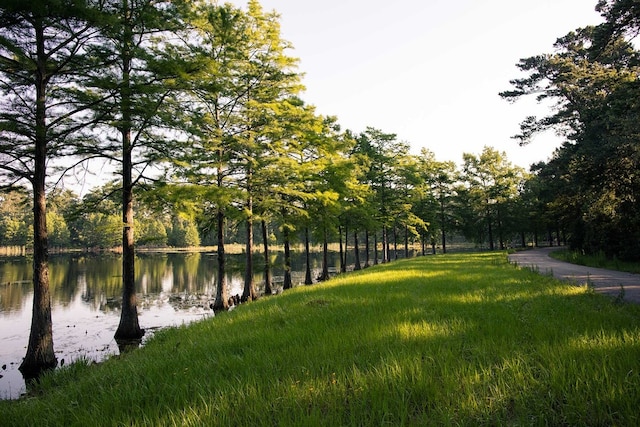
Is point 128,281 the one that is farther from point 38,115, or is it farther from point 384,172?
point 384,172

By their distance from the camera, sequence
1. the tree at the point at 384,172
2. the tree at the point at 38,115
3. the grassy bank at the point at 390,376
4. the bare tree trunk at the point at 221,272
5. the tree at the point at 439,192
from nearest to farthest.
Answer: the grassy bank at the point at 390,376 < the tree at the point at 38,115 < the bare tree trunk at the point at 221,272 < the tree at the point at 384,172 < the tree at the point at 439,192

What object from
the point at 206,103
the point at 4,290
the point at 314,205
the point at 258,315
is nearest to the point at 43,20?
the point at 206,103

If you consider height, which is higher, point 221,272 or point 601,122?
point 601,122

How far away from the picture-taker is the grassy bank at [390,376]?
2812mm

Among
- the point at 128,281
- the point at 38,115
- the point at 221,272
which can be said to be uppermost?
the point at 38,115

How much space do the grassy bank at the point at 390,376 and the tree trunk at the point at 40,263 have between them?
17.0 ft

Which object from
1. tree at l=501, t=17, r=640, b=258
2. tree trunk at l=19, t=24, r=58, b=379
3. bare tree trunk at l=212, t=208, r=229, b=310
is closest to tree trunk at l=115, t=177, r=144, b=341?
tree trunk at l=19, t=24, r=58, b=379

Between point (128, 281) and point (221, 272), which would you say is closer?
point (128, 281)

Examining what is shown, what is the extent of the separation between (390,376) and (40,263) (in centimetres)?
1220

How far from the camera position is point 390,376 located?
3.41 m

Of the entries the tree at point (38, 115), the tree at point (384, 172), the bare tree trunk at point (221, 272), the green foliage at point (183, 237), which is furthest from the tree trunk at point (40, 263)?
the green foliage at point (183, 237)

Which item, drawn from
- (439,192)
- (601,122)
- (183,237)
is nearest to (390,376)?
(601,122)

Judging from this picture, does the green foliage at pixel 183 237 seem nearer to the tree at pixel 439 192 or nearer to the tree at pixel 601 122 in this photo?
the tree at pixel 439 192

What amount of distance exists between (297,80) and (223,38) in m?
6.21
